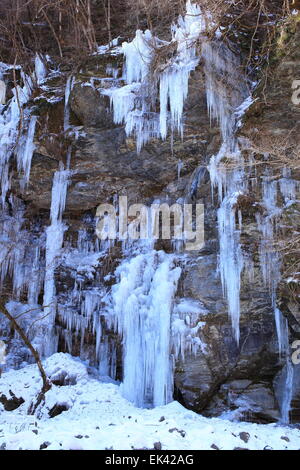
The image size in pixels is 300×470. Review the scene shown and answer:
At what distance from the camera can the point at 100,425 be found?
524 cm

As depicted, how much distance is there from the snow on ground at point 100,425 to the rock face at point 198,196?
0.97 m

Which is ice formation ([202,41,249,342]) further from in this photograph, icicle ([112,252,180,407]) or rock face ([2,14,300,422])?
icicle ([112,252,180,407])

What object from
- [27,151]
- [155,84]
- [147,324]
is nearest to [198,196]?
[155,84]

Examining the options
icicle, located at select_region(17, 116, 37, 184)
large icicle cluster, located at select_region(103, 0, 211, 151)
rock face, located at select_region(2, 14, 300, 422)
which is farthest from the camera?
icicle, located at select_region(17, 116, 37, 184)

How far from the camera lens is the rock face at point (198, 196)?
710 centimetres

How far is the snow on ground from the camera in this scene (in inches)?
164

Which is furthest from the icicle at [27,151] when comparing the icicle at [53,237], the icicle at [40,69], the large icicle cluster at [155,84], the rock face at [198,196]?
the large icicle cluster at [155,84]

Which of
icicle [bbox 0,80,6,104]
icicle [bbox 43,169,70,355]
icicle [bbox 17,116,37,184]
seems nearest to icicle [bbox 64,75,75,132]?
icicle [bbox 17,116,37,184]

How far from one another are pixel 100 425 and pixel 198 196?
4804mm

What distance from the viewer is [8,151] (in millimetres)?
9773

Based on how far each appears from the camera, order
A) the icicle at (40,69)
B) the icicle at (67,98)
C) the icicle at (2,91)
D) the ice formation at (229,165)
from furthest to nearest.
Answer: the icicle at (2,91) < the icicle at (40,69) < the icicle at (67,98) < the ice formation at (229,165)

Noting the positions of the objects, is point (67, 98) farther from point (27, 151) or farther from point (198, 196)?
point (198, 196)

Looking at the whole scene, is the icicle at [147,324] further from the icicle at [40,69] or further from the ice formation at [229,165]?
the icicle at [40,69]

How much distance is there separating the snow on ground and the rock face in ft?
3.20
